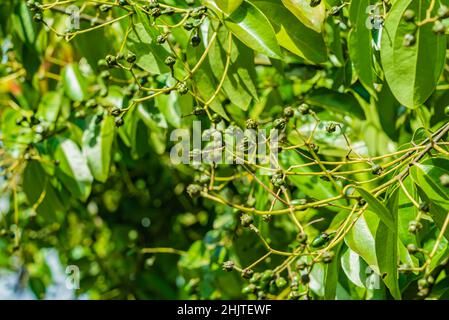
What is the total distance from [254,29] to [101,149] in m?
0.54

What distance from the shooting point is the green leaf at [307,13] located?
1.14m

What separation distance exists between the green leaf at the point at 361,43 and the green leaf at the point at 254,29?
13 cm

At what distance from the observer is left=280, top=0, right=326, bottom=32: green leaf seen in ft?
3.73

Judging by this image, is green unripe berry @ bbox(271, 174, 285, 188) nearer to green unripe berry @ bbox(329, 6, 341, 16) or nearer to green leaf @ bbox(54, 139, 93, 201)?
green unripe berry @ bbox(329, 6, 341, 16)

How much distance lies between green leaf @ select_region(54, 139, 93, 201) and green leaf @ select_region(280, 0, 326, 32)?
25.6 inches

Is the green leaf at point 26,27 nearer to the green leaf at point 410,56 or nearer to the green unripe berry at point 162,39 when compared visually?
the green unripe berry at point 162,39

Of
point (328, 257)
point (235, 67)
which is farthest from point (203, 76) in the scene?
point (328, 257)

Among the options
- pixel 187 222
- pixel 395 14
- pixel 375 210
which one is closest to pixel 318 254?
pixel 375 210

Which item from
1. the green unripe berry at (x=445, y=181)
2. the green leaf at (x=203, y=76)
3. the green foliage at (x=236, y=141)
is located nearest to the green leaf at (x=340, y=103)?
the green foliage at (x=236, y=141)

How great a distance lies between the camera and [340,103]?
1514mm

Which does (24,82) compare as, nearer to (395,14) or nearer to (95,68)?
(95,68)

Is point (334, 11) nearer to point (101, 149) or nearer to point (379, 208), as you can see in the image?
point (379, 208)
